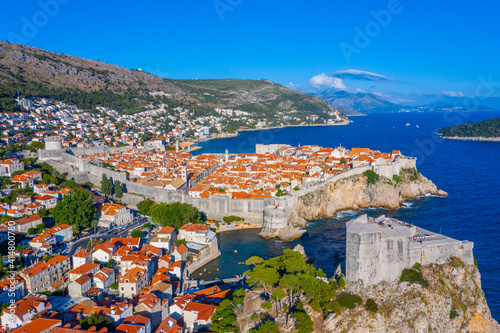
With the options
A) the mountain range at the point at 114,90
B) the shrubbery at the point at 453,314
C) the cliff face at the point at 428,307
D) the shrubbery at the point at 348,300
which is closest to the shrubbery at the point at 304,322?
the cliff face at the point at 428,307

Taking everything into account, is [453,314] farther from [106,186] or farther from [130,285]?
[106,186]

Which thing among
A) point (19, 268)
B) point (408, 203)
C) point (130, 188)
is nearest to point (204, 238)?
point (19, 268)

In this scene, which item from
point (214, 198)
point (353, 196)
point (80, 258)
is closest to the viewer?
point (80, 258)

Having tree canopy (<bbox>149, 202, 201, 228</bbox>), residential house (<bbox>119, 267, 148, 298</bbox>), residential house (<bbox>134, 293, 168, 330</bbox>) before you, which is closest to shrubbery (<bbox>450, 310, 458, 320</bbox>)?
residential house (<bbox>134, 293, 168, 330</bbox>)

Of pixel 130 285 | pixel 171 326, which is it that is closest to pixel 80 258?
pixel 130 285

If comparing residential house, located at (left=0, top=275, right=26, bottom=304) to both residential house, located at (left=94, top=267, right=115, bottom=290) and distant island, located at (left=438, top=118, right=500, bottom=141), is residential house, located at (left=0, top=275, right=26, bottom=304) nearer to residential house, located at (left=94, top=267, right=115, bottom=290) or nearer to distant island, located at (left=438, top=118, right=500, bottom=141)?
residential house, located at (left=94, top=267, right=115, bottom=290)

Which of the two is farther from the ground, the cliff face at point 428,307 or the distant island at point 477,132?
the distant island at point 477,132

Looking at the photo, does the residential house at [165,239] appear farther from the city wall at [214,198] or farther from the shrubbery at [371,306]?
the shrubbery at [371,306]
